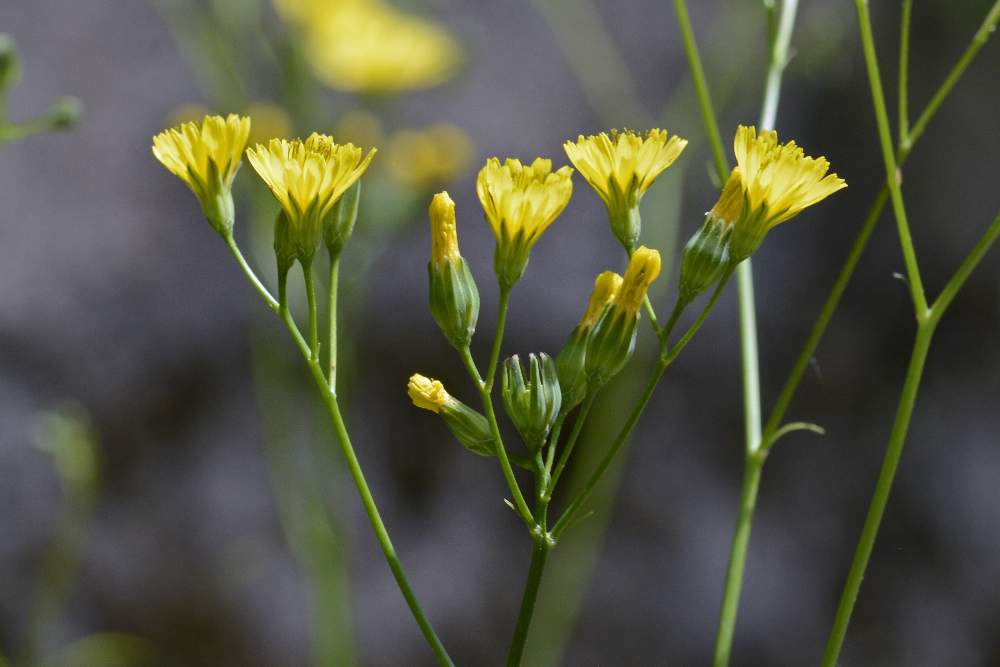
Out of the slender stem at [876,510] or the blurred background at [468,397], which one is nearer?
the slender stem at [876,510]

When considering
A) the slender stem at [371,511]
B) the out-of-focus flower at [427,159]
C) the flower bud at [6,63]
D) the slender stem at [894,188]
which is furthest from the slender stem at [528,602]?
the out-of-focus flower at [427,159]

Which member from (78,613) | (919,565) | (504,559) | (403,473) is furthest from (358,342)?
(919,565)

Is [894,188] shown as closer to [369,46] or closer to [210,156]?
[210,156]

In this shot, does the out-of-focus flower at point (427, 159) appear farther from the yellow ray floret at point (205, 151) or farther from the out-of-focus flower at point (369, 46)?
the yellow ray floret at point (205, 151)

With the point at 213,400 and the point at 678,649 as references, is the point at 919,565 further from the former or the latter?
the point at 213,400

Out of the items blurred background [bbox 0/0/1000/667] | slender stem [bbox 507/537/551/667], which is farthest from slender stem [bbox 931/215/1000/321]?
blurred background [bbox 0/0/1000/667]

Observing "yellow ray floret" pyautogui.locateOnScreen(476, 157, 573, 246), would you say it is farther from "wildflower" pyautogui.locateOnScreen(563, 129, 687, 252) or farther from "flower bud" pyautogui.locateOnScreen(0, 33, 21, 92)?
"flower bud" pyautogui.locateOnScreen(0, 33, 21, 92)

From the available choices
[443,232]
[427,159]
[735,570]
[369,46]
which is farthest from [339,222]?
[369,46]
